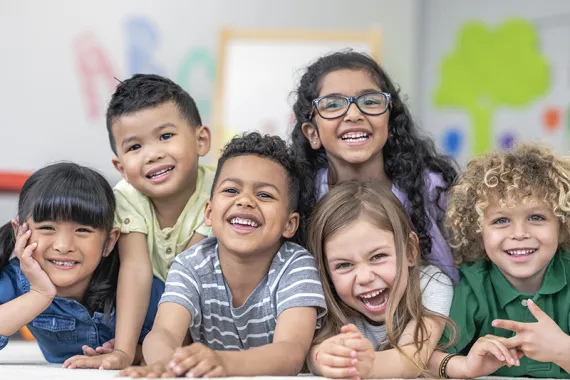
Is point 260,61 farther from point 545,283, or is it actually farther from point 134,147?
point 545,283

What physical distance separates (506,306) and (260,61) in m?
2.68

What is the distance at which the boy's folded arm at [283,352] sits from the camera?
1.40m

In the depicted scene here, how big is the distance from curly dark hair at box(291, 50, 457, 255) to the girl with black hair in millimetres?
605

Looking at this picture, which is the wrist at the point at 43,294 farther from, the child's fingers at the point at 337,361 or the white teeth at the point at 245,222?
the child's fingers at the point at 337,361

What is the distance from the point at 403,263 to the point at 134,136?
0.76 m

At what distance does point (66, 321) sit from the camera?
1.82 metres

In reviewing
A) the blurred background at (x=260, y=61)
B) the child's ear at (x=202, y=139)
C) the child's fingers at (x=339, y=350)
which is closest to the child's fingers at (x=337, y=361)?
the child's fingers at (x=339, y=350)

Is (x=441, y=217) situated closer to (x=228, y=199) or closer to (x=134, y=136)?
(x=228, y=199)

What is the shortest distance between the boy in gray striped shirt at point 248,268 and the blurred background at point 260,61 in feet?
6.41

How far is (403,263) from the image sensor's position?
1.70 metres

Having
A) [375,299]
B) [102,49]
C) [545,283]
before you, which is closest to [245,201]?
[375,299]

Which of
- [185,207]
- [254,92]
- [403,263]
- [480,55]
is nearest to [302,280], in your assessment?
[403,263]

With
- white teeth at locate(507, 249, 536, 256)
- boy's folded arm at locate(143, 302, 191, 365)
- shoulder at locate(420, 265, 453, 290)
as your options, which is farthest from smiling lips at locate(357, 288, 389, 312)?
boy's folded arm at locate(143, 302, 191, 365)

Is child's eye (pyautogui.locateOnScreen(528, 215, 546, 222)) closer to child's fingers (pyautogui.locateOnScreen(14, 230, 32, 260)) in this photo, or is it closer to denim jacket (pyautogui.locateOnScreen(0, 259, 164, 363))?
denim jacket (pyautogui.locateOnScreen(0, 259, 164, 363))
